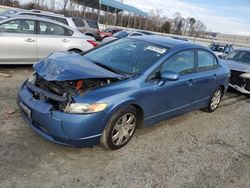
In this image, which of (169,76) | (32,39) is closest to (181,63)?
(169,76)

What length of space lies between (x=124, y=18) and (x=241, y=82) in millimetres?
48906

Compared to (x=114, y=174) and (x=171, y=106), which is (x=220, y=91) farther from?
(x=114, y=174)

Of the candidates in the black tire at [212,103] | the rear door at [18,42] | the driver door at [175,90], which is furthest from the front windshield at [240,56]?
the rear door at [18,42]

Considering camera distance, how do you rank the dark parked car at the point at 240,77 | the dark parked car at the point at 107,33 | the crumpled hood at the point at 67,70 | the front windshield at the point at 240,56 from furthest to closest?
the dark parked car at the point at 107,33 → the front windshield at the point at 240,56 → the dark parked car at the point at 240,77 → the crumpled hood at the point at 67,70

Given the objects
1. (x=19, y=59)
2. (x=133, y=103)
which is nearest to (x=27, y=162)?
(x=133, y=103)

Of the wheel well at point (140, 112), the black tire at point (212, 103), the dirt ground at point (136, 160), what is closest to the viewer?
the dirt ground at point (136, 160)

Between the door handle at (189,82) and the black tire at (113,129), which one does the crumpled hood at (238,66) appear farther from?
the black tire at (113,129)

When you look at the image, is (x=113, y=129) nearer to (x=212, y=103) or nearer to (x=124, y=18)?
(x=212, y=103)

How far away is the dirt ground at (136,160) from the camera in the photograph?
3447 mm

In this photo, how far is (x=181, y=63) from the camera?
5.13 m

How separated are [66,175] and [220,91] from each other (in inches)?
182

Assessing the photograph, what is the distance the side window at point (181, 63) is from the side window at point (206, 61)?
1.09ft

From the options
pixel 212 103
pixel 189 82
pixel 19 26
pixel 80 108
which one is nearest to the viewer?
pixel 80 108

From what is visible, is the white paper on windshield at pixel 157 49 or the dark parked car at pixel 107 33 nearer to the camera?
the white paper on windshield at pixel 157 49
